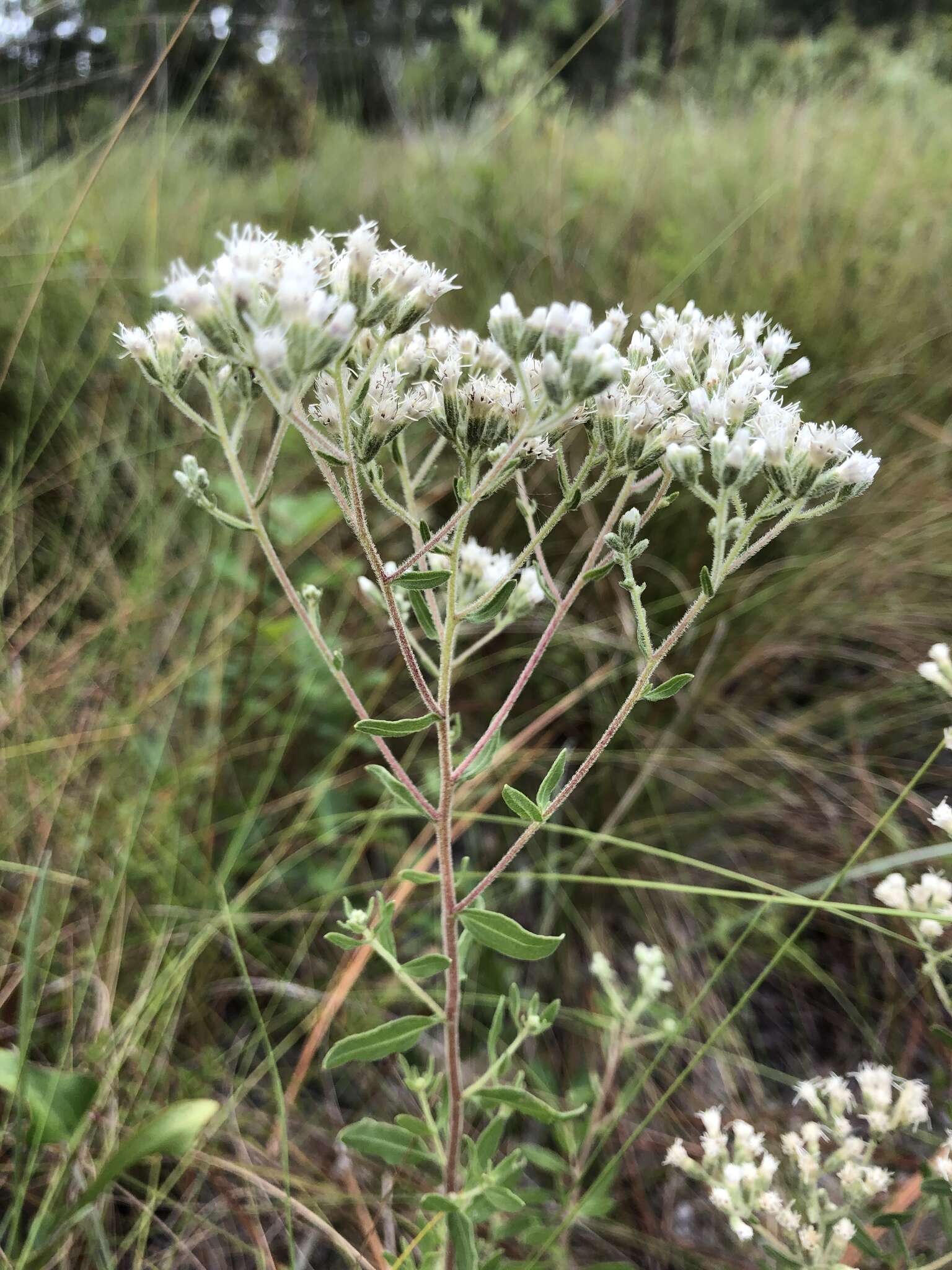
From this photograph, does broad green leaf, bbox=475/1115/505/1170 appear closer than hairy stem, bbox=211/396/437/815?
No

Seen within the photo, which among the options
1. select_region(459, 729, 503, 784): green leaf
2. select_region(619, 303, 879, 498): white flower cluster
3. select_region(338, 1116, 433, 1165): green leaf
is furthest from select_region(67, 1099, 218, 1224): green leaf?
select_region(619, 303, 879, 498): white flower cluster

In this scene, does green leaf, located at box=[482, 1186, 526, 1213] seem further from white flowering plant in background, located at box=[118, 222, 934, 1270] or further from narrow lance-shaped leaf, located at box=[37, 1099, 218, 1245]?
narrow lance-shaped leaf, located at box=[37, 1099, 218, 1245]

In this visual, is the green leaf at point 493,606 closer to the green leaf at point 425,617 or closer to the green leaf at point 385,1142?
the green leaf at point 425,617

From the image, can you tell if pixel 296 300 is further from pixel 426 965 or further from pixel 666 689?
pixel 426 965

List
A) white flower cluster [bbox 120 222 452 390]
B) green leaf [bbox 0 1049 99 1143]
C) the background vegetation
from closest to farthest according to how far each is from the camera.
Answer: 1. white flower cluster [bbox 120 222 452 390]
2. green leaf [bbox 0 1049 99 1143]
3. the background vegetation

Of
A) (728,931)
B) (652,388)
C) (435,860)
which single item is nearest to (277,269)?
(652,388)

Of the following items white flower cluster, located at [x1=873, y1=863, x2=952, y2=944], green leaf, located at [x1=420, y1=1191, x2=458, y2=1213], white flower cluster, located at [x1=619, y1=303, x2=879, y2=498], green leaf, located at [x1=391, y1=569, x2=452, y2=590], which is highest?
white flower cluster, located at [x1=619, y1=303, x2=879, y2=498]
